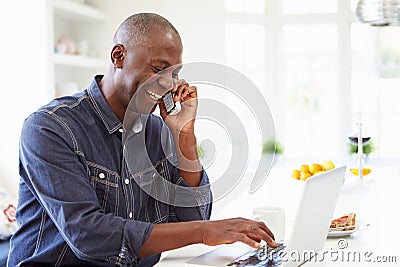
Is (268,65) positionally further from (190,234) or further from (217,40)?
(190,234)

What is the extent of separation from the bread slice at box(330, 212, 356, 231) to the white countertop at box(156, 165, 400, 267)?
0.09 feet

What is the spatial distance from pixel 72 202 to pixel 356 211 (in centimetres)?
108

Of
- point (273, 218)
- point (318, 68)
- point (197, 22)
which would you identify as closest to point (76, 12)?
point (197, 22)

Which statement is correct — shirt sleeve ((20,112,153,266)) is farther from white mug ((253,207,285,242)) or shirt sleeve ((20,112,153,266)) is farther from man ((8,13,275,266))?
white mug ((253,207,285,242))

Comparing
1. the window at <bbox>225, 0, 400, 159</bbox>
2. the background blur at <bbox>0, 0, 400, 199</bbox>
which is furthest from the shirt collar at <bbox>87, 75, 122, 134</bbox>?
the window at <bbox>225, 0, 400, 159</bbox>

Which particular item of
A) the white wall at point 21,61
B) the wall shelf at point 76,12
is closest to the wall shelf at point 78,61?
the white wall at point 21,61

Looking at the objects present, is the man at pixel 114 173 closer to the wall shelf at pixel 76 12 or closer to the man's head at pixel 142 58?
the man's head at pixel 142 58

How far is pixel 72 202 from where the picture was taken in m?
1.47

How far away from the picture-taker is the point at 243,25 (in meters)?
5.16

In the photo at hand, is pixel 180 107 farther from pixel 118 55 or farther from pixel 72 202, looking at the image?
pixel 72 202

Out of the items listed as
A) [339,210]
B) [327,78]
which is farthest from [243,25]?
[339,210]

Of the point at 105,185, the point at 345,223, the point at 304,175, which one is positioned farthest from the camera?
the point at 304,175

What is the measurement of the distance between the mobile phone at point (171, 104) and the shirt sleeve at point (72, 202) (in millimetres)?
312

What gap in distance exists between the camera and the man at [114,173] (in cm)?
147
